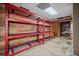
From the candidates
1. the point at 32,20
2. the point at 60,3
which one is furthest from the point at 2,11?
the point at 60,3

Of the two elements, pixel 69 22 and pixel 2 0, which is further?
pixel 69 22

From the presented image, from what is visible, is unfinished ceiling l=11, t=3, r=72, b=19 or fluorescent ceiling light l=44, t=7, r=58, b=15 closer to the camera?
unfinished ceiling l=11, t=3, r=72, b=19

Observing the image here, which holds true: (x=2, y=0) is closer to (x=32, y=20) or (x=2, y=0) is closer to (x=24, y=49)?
(x=32, y=20)

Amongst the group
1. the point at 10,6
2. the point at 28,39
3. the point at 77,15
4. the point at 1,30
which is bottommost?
the point at 28,39

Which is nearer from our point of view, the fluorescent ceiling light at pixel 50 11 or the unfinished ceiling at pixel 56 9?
the unfinished ceiling at pixel 56 9

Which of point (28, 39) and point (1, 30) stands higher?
point (1, 30)

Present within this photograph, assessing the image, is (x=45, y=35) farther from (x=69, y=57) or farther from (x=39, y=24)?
(x=69, y=57)

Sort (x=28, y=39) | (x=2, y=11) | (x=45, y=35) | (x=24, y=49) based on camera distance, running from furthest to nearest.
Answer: (x=45, y=35), (x=28, y=39), (x=24, y=49), (x=2, y=11)

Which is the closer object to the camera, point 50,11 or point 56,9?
point 56,9

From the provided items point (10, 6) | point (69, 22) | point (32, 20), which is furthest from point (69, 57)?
point (10, 6)

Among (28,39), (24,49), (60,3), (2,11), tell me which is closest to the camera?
(2,11)

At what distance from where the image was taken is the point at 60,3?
156 cm

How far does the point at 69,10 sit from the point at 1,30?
1707 millimetres

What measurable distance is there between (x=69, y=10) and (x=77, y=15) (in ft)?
0.90
